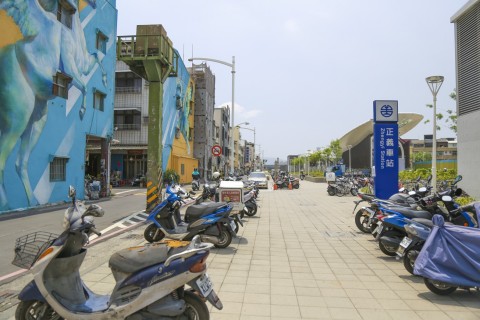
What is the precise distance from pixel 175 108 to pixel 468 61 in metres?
24.0

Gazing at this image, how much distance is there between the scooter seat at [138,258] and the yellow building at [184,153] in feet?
94.9

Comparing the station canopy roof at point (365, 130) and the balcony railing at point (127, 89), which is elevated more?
the station canopy roof at point (365, 130)

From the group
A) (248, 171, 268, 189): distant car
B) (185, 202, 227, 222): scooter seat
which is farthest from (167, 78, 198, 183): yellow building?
(185, 202, 227, 222): scooter seat

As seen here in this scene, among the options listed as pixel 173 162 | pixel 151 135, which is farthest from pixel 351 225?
pixel 173 162

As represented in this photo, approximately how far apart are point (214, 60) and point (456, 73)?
12.8 metres

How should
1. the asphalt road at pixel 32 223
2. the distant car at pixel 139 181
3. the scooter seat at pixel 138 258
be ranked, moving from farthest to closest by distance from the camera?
1. the distant car at pixel 139 181
2. the asphalt road at pixel 32 223
3. the scooter seat at pixel 138 258

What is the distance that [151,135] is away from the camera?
13.5m

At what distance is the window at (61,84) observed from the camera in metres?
15.3

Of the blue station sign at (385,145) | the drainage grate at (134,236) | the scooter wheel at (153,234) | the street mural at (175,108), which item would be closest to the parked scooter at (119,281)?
the scooter wheel at (153,234)

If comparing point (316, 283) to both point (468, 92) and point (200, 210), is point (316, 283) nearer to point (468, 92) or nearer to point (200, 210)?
point (200, 210)

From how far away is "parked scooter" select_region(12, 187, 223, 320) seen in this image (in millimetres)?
3311

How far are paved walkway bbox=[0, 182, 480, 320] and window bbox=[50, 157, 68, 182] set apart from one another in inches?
330

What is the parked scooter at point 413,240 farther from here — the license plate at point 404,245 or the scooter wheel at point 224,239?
the scooter wheel at point 224,239

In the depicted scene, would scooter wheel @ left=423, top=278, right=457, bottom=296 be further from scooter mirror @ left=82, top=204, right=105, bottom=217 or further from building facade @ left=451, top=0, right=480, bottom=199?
building facade @ left=451, top=0, right=480, bottom=199
